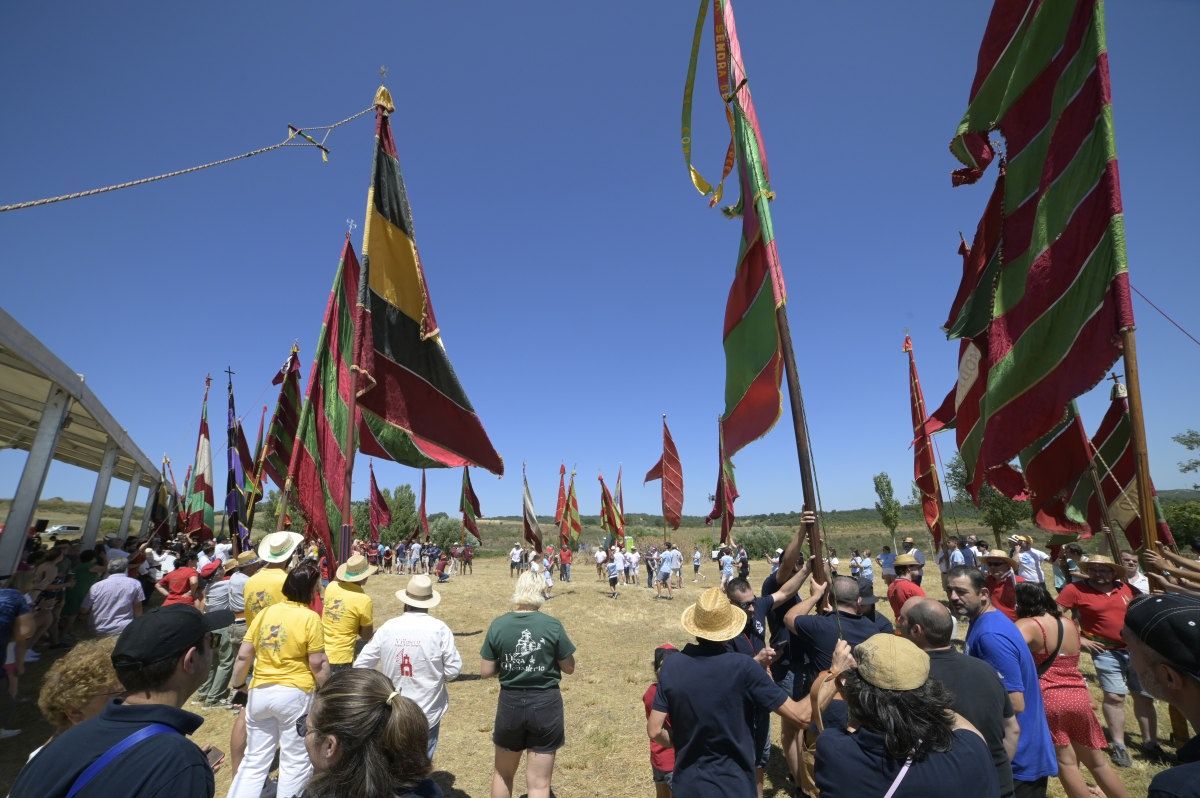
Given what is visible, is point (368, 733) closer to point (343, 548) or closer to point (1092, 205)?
point (343, 548)

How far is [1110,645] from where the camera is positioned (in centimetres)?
621

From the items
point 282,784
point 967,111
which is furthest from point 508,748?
point 967,111

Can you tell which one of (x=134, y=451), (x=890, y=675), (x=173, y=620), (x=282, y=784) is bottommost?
(x=282, y=784)

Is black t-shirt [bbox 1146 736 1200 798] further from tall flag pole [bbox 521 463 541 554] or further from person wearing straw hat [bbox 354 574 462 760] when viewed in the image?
tall flag pole [bbox 521 463 541 554]

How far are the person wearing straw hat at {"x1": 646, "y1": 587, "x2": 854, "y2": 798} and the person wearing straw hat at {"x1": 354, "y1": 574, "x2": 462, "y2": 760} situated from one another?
6.68ft

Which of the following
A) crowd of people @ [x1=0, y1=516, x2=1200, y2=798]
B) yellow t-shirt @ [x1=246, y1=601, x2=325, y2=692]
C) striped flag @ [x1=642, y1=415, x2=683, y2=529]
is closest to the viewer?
crowd of people @ [x1=0, y1=516, x2=1200, y2=798]

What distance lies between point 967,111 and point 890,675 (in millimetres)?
5460

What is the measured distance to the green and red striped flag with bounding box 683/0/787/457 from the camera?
4.56 metres

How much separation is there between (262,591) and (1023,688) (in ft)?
21.4

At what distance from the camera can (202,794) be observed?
6.15 ft

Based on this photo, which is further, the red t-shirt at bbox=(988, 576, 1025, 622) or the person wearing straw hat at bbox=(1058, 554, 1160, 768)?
the red t-shirt at bbox=(988, 576, 1025, 622)

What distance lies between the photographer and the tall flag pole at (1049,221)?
3.75 metres

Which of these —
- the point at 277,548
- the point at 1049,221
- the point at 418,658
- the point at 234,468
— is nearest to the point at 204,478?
the point at 234,468

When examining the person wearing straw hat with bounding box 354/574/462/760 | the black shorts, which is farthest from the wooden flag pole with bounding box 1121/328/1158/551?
the person wearing straw hat with bounding box 354/574/462/760
